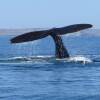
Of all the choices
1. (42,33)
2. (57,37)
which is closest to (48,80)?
(42,33)

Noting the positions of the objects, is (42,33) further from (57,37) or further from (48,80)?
(48,80)

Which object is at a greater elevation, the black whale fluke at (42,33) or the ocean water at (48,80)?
the black whale fluke at (42,33)

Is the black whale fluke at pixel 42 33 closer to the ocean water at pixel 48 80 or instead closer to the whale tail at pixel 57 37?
the whale tail at pixel 57 37

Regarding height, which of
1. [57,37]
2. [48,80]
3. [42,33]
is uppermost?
[42,33]

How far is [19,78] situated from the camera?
153 feet

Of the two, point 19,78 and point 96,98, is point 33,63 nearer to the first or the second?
point 19,78

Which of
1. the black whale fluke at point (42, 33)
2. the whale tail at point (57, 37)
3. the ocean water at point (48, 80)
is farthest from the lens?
the black whale fluke at point (42, 33)

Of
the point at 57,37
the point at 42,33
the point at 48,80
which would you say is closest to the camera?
the point at 48,80

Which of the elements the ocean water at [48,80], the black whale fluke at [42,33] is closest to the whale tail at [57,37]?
Result: the black whale fluke at [42,33]

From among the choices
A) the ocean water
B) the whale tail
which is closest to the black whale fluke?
the whale tail

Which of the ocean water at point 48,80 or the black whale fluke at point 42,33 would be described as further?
the black whale fluke at point 42,33

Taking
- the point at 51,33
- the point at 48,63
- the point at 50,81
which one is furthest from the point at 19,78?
the point at 51,33

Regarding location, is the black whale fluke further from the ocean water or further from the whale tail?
the ocean water

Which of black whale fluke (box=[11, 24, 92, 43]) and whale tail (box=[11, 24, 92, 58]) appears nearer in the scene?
whale tail (box=[11, 24, 92, 58])
